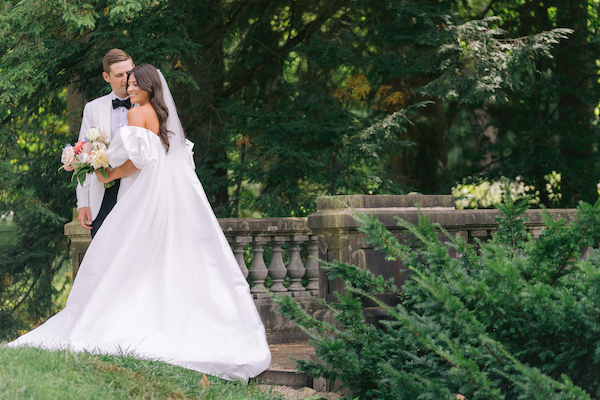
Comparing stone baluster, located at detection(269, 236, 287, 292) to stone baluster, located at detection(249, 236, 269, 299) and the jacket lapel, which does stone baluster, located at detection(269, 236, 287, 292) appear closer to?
stone baluster, located at detection(249, 236, 269, 299)

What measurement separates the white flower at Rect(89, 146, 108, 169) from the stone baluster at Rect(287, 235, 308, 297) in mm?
2266

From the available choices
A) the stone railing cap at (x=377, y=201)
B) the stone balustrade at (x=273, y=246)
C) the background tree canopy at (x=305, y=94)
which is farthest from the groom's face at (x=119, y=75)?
the stone railing cap at (x=377, y=201)

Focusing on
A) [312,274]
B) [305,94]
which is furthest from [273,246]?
[305,94]

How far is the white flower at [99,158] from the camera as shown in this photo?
408 centimetres

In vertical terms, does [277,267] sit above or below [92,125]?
below

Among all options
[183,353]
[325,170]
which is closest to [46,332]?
[183,353]

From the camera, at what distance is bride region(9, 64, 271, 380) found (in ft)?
12.6

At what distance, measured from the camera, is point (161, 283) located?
4.09 meters

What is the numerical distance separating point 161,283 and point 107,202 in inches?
35.0

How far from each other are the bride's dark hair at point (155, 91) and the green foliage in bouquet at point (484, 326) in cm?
169

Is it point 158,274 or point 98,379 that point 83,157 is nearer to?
point 158,274

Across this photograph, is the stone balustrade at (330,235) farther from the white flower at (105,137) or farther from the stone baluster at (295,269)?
the white flower at (105,137)

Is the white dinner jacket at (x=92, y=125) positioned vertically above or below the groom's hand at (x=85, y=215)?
above

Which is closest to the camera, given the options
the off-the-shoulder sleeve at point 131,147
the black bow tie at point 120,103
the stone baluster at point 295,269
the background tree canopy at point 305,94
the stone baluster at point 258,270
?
the off-the-shoulder sleeve at point 131,147
